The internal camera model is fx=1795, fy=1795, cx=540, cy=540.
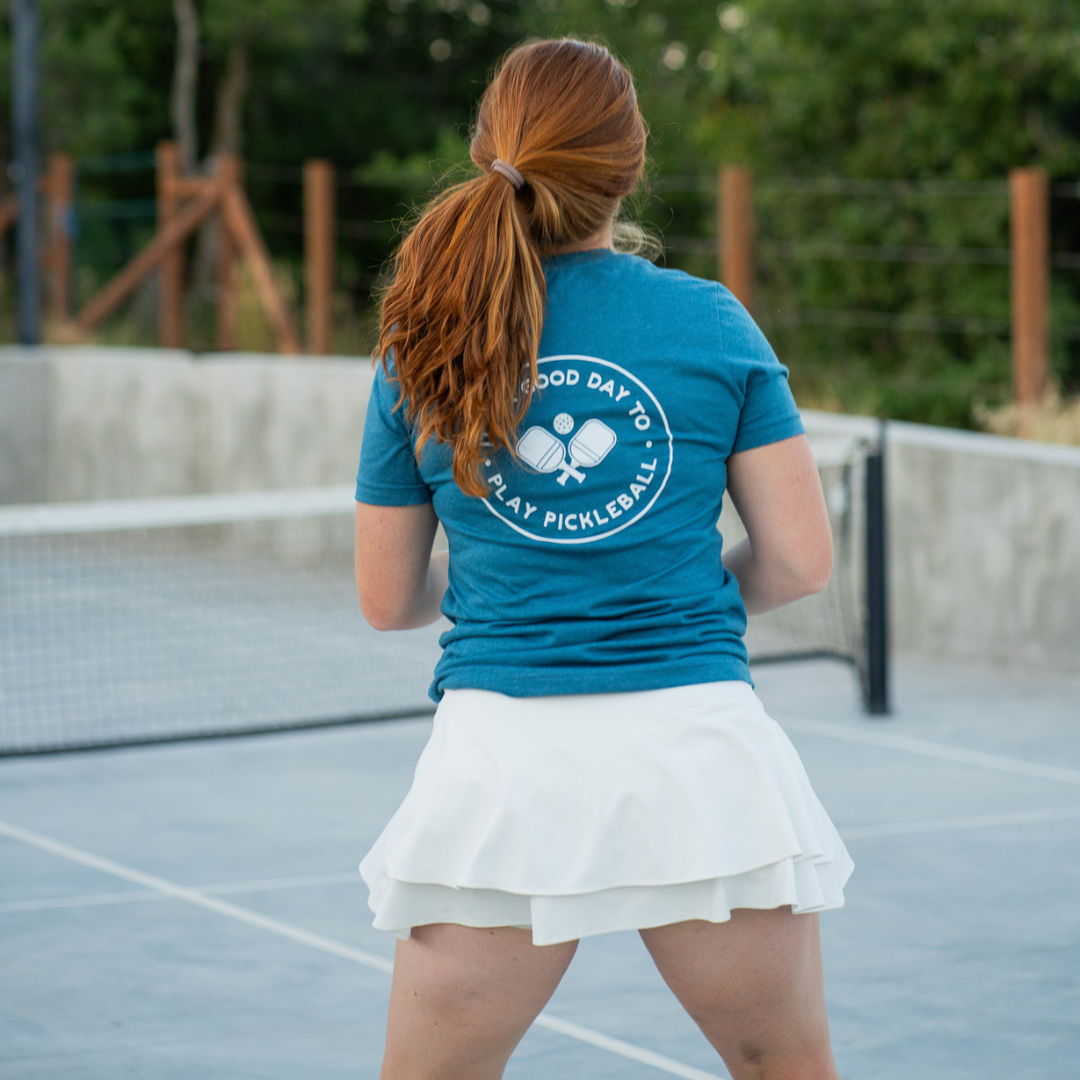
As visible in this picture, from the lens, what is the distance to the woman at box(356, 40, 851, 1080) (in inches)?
80.0

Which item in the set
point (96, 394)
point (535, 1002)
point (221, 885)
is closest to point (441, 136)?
point (96, 394)

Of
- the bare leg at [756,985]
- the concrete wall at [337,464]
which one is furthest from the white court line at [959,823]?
the bare leg at [756,985]

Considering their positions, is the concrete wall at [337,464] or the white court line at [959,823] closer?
the white court line at [959,823]

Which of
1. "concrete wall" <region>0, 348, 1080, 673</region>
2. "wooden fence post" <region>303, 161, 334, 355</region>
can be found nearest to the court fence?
"wooden fence post" <region>303, 161, 334, 355</region>

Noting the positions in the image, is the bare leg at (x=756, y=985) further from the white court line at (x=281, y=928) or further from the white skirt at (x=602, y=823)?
the white court line at (x=281, y=928)

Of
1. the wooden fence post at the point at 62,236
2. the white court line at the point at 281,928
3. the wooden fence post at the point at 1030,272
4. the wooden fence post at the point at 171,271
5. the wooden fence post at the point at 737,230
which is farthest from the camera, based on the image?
the wooden fence post at the point at 62,236

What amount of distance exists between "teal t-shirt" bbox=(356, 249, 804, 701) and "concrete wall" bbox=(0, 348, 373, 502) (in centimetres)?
949

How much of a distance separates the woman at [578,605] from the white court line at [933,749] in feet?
13.7

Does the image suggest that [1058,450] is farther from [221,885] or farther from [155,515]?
[221,885]

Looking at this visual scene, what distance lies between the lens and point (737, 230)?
11008 millimetres

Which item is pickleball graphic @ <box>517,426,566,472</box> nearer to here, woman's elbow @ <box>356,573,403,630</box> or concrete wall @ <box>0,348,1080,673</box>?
woman's elbow @ <box>356,573,403,630</box>

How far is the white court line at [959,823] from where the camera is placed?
5.35 meters

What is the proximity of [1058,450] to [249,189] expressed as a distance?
27.5 metres

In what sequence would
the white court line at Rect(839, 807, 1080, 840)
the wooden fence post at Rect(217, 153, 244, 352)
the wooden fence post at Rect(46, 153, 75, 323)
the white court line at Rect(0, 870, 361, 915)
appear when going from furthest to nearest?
1. the wooden fence post at Rect(46, 153, 75, 323)
2. the wooden fence post at Rect(217, 153, 244, 352)
3. the white court line at Rect(839, 807, 1080, 840)
4. the white court line at Rect(0, 870, 361, 915)
